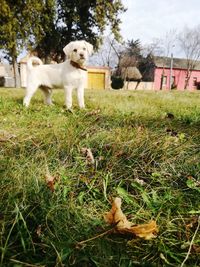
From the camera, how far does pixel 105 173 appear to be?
1495 mm

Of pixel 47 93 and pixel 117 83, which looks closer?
pixel 47 93

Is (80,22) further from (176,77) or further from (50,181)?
(176,77)

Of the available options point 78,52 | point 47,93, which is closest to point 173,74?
point 47,93

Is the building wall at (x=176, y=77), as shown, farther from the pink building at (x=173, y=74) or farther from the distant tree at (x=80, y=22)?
the distant tree at (x=80, y=22)

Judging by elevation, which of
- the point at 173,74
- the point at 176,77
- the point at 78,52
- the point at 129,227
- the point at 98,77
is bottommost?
the point at 176,77

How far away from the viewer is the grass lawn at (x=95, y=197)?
90cm

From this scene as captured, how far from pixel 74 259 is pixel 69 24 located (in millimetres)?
23180

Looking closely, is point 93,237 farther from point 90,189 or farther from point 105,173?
point 105,173

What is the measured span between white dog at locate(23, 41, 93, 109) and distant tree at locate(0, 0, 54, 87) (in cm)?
1486

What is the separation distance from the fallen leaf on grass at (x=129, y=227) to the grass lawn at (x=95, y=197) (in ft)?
0.08

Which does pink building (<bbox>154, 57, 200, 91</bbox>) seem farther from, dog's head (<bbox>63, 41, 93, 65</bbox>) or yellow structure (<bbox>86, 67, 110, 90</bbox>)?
dog's head (<bbox>63, 41, 93, 65</bbox>)

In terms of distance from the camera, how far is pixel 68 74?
466 centimetres

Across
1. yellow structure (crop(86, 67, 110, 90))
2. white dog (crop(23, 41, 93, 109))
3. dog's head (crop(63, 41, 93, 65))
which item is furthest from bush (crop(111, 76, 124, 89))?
dog's head (crop(63, 41, 93, 65))

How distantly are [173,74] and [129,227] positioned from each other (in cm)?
5089
